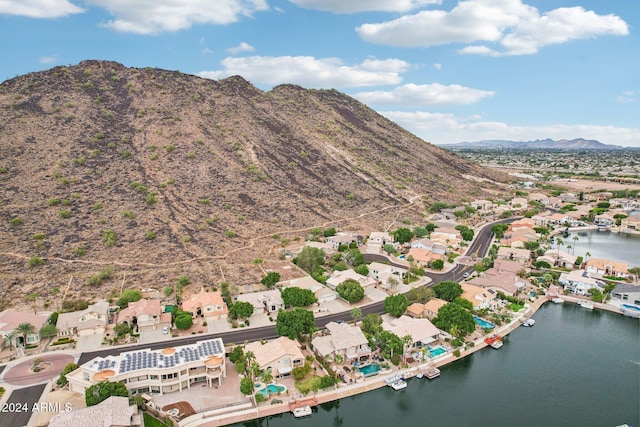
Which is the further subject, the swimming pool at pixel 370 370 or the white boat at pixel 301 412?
the swimming pool at pixel 370 370

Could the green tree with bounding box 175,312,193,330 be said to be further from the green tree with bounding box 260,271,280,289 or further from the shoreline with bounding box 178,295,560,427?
the shoreline with bounding box 178,295,560,427

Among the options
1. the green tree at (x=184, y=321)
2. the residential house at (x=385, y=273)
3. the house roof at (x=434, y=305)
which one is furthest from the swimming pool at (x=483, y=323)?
the green tree at (x=184, y=321)

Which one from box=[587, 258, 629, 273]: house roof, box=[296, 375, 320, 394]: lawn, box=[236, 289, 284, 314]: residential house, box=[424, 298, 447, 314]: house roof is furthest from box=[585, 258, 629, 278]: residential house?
box=[296, 375, 320, 394]: lawn

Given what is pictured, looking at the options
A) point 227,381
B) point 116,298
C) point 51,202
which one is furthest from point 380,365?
point 51,202

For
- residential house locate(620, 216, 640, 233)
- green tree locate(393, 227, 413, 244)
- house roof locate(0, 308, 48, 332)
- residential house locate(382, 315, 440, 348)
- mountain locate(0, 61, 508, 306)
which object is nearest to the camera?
residential house locate(382, 315, 440, 348)

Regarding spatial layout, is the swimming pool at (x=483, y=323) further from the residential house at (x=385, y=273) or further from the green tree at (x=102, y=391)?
the green tree at (x=102, y=391)

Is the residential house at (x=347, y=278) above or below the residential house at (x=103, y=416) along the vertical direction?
above
